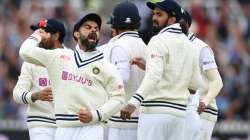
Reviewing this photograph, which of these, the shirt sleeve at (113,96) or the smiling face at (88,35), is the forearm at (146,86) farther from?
the smiling face at (88,35)

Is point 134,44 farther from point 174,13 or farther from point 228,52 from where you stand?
point 228,52

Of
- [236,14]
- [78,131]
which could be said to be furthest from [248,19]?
[78,131]

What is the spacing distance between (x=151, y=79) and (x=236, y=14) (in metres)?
11.8

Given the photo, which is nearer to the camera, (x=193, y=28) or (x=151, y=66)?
(x=151, y=66)

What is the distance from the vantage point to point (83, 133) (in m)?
11.9

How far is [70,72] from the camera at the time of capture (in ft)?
39.3

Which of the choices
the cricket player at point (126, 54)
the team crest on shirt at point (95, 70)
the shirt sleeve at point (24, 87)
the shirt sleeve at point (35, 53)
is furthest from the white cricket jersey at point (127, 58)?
the shirt sleeve at point (35, 53)

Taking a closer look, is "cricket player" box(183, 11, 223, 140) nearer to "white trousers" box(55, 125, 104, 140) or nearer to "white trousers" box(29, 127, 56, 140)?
"white trousers" box(55, 125, 104, 140)

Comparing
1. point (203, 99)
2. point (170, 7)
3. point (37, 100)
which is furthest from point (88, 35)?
point (203, 99)

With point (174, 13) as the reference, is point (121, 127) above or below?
below

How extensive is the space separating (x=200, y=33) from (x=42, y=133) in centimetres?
1017

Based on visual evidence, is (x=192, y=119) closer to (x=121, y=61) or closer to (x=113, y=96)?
(x=121, y=61)

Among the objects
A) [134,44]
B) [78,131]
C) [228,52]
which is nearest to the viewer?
[78,131]

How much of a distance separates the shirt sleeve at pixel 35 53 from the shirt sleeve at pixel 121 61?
1.12 metres
